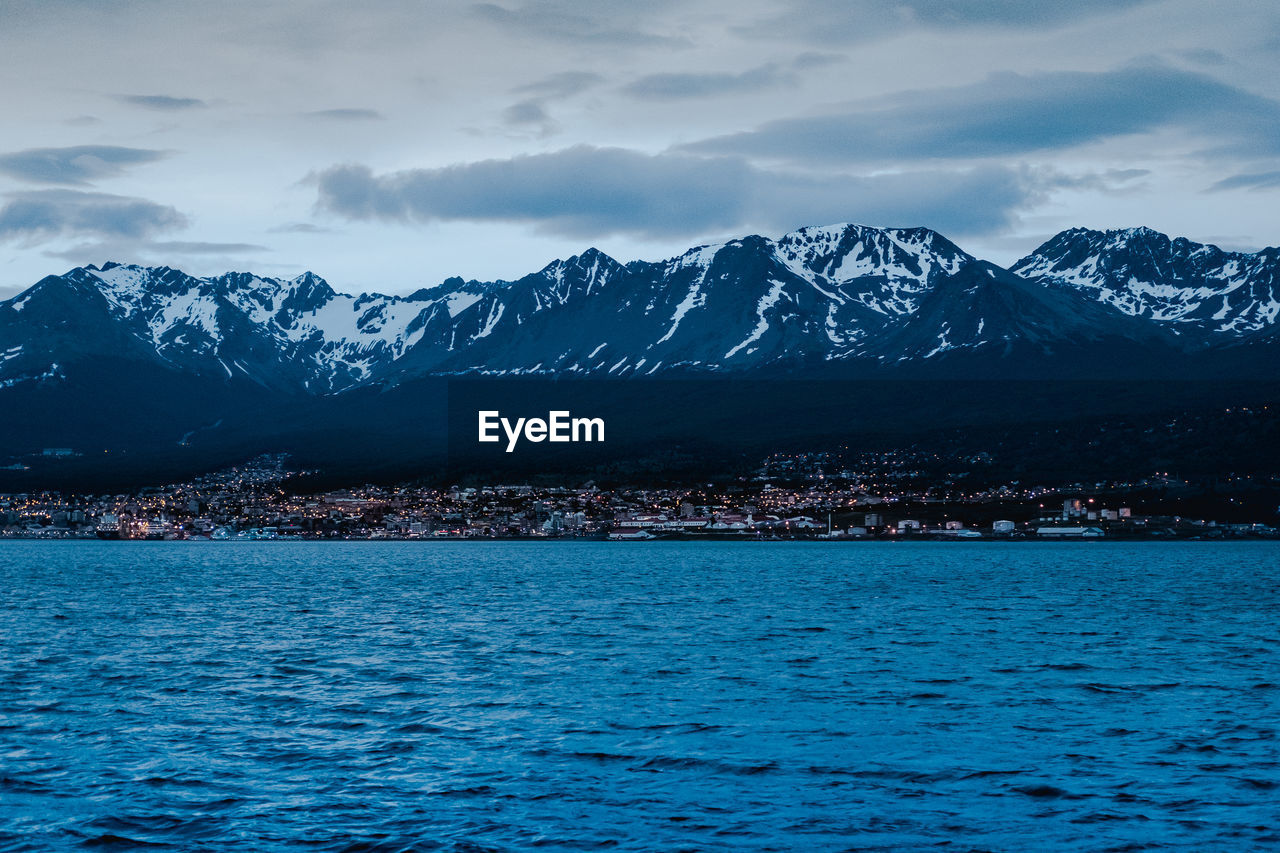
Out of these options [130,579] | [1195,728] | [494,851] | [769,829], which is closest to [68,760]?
[494,851]

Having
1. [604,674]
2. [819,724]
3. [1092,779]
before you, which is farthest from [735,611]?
[1092,779]

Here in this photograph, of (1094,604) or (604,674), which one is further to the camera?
(1094,604)

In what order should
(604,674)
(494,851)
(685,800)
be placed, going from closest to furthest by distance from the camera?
(494,851) < (685,800) < (604,674)

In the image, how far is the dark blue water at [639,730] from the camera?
31.0 metres

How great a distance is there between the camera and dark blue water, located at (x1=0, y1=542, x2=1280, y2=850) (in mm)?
30969

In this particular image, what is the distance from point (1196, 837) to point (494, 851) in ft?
50.8

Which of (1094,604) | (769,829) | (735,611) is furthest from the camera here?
(1094,604)

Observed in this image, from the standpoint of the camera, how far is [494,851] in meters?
28.7

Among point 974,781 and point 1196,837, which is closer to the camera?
point 1196,837

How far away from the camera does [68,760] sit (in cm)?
3816

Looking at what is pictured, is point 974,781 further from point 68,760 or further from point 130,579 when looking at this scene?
point 130,579

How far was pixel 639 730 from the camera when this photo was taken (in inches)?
1714

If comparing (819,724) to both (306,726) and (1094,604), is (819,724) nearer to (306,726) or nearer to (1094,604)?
(306,726)

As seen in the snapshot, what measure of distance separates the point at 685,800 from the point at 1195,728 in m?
19.9
